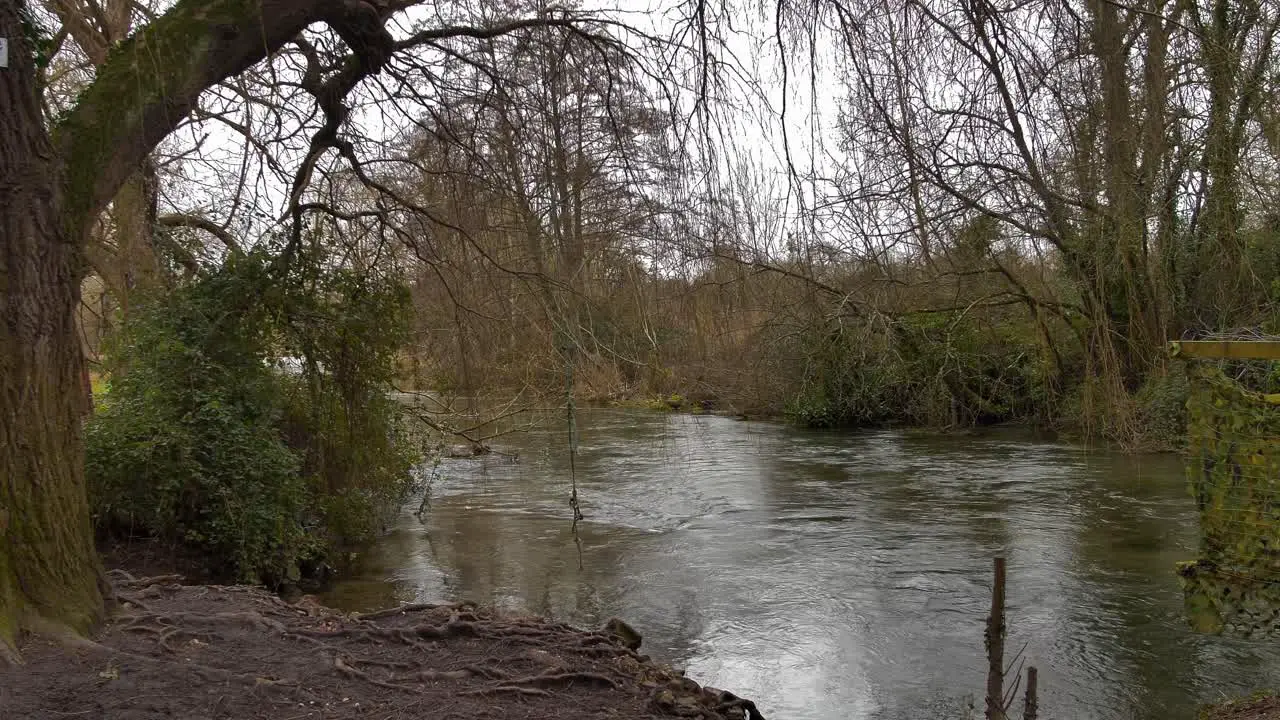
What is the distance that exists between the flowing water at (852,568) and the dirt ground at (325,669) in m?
1.31

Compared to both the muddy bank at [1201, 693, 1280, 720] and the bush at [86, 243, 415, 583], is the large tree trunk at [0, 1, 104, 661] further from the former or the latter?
the muddy bank at [1201, 693, 1280, 720]

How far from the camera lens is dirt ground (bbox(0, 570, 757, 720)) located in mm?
4230

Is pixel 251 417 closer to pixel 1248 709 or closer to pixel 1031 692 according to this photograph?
pixel 1031 692

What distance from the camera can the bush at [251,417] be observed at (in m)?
8.41

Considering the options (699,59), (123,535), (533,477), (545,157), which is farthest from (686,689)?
(533,477)

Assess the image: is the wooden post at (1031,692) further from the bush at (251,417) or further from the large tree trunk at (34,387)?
the bush at (251,417)

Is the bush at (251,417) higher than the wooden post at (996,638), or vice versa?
the bush at (251,417)

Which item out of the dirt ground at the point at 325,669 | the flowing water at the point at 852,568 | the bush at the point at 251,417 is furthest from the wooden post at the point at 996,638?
the bush at the point at 251,417

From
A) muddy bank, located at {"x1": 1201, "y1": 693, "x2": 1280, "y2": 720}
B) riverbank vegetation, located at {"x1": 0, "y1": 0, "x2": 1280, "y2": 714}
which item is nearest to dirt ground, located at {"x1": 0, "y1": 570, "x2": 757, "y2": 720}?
riverbank vegetation, located at {"x1": 0, "y1": 0, "x2": 1280, "y2": 714}

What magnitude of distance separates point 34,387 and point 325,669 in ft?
6.56

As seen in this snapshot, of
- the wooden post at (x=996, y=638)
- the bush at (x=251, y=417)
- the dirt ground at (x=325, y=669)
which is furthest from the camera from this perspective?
the bush at (x=251, y=417)

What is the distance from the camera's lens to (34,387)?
444cm

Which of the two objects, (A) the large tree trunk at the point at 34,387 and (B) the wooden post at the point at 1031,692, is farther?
(B) the wooden post at the point at 1031,692

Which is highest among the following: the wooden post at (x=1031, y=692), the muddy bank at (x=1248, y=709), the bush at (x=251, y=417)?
the bush at (x=251, y=417)
